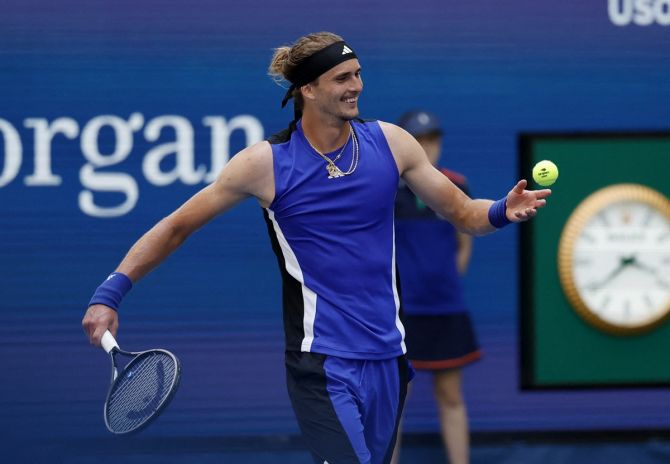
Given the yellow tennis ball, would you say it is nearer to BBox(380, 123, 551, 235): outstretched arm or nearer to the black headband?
BBox(380, 123, 551, 235): outstretched arm

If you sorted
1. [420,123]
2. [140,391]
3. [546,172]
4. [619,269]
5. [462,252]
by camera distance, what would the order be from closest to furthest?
[546,172]
[140,391]
[420,123]
[462,252]
[619,269]

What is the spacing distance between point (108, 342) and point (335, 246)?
76 cm

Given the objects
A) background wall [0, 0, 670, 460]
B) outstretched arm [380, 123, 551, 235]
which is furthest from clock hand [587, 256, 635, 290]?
outstretched arm [380, 123, 551, 235]

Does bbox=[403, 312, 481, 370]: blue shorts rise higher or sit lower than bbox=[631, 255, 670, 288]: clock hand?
lower

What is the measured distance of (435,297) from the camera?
242 inches

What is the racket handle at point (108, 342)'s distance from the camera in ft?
13.7

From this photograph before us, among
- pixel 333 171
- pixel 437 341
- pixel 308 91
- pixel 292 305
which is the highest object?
pixel 308 91

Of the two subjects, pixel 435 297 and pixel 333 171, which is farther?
pixel 435 297

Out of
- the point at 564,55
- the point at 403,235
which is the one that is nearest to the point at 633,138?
the point at 564,55

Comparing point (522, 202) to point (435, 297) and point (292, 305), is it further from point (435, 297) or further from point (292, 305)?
point (435, 297)

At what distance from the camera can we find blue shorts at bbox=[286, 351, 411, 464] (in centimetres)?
431

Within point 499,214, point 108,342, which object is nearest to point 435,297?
point 499,214

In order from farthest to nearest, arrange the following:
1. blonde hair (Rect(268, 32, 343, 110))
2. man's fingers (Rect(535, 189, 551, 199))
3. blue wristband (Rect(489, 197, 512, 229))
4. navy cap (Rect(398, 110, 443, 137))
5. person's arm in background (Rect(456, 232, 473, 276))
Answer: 1. person's arm in background (Rect(456, 232, 473, 276))
2. navy cap (Rect(398, 110, 443, 137))
3. blonde hair (Rect(268, 32, 343, 110))
4. blue wristband (Rect(489, 197, 512, 229))
5. man's fingers (Rect(535, 189, 551, 199))

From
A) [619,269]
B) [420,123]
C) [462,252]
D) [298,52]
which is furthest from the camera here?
[619,269]
